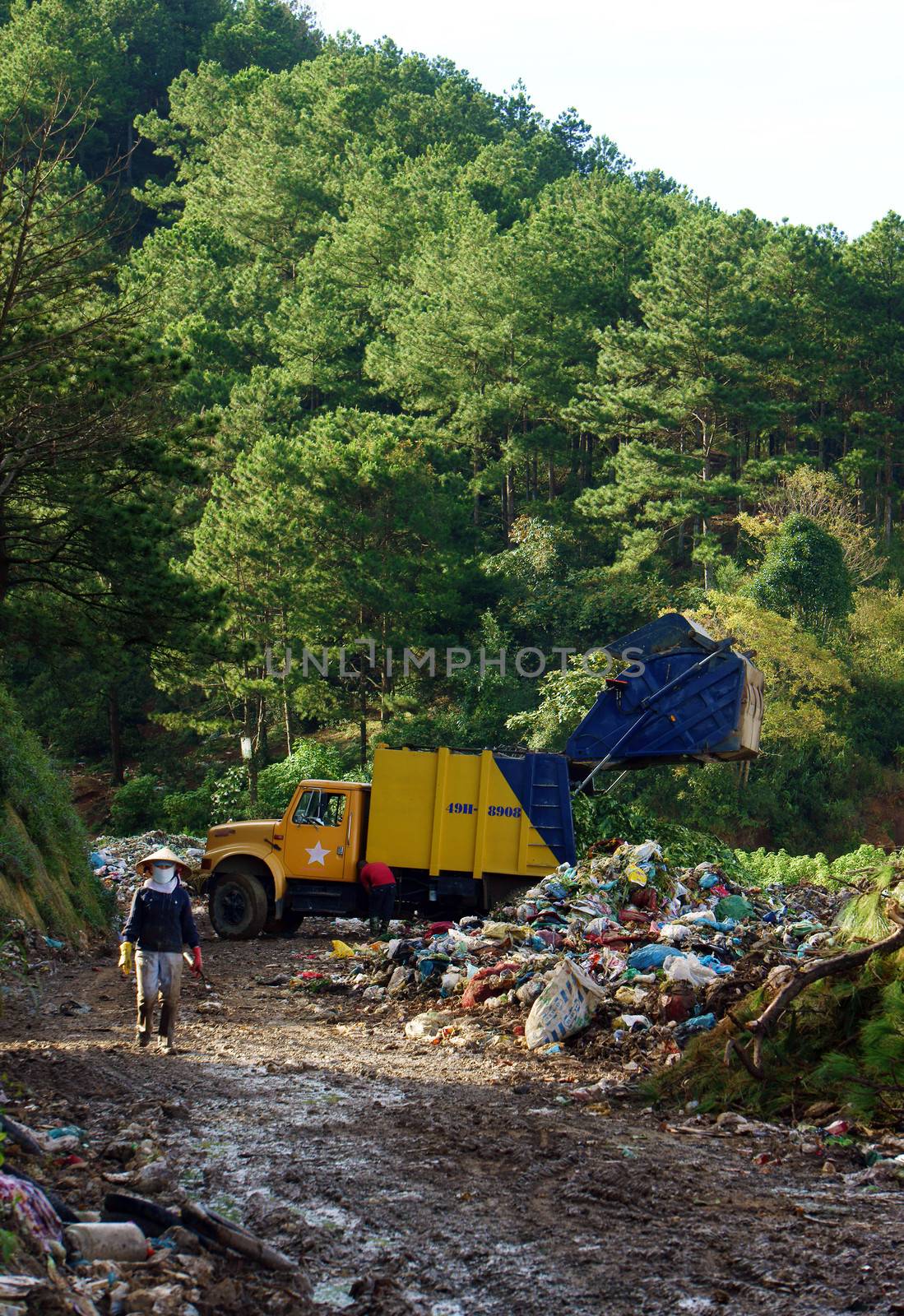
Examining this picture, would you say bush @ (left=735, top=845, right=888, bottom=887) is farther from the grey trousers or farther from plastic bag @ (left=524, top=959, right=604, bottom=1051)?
the grey trousers

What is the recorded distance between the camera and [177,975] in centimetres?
958

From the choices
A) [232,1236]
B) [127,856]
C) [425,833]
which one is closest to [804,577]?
[127,856]

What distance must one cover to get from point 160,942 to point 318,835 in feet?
21.4

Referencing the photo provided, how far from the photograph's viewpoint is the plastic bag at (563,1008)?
395 inches

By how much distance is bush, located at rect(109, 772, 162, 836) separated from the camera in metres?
37.7

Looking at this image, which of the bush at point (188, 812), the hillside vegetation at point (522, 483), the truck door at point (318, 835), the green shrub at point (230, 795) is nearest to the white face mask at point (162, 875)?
the truck door at point (318, 835)

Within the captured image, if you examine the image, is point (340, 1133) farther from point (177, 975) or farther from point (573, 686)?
point (573, 686)

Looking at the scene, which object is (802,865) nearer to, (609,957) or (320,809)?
(320,809)

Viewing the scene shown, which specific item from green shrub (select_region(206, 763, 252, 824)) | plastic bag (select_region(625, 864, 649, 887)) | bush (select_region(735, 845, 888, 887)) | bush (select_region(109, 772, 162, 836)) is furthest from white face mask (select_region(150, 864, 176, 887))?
bush (select_region(109, 772, 162, 836))

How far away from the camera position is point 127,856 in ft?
86.5

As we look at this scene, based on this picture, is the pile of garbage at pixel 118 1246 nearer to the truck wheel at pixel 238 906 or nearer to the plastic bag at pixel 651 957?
the plastic bag at pixel 651 957

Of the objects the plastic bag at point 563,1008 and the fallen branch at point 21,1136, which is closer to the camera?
the fallen branch at point 21,1136

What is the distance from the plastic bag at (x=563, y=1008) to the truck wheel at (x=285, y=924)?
21.3 ft

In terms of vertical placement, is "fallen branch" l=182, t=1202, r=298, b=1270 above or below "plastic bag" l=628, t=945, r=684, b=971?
below
